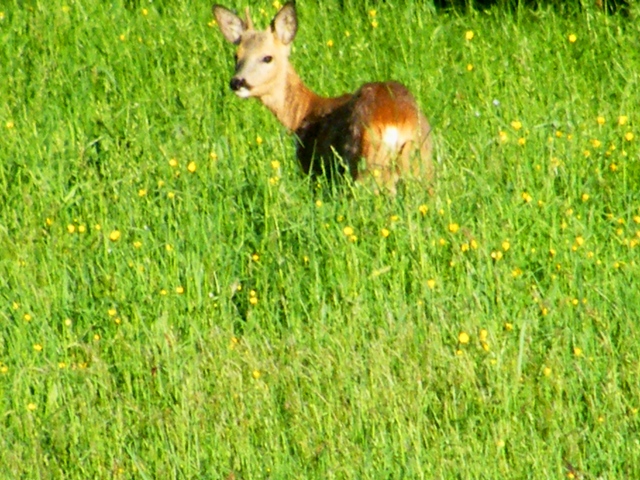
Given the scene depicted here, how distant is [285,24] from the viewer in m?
7.86

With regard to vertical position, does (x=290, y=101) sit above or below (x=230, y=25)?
below

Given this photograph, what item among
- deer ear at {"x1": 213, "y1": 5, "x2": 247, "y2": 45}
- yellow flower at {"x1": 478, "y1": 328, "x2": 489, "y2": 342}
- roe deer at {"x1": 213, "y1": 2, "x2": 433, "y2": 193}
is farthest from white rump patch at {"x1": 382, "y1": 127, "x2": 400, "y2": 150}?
yellow flower at {"x1": 478, "y1": 328, "x2": 489, "y2": 342}

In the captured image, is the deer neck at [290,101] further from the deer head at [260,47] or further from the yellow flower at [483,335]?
the yellow flower at [483,335]

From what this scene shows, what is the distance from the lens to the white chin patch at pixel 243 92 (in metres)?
7.43

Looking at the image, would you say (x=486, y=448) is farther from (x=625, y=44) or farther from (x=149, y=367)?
(x=625, y=44)

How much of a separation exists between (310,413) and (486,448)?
59cm

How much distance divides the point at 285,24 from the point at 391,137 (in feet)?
5.69

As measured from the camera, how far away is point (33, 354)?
476 centimetres

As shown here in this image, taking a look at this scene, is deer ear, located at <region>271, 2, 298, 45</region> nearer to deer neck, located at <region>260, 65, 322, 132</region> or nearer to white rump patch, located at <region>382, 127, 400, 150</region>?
deer neck, located at <region>260, 65, 322, 132</region>

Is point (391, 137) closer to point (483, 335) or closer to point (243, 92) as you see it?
point (243, 92)

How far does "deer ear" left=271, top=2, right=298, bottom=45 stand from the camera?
305 inches

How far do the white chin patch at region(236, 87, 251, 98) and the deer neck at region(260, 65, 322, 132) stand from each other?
216mm

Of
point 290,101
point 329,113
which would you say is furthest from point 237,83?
point 329,113

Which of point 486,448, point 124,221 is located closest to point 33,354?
point 124,221
